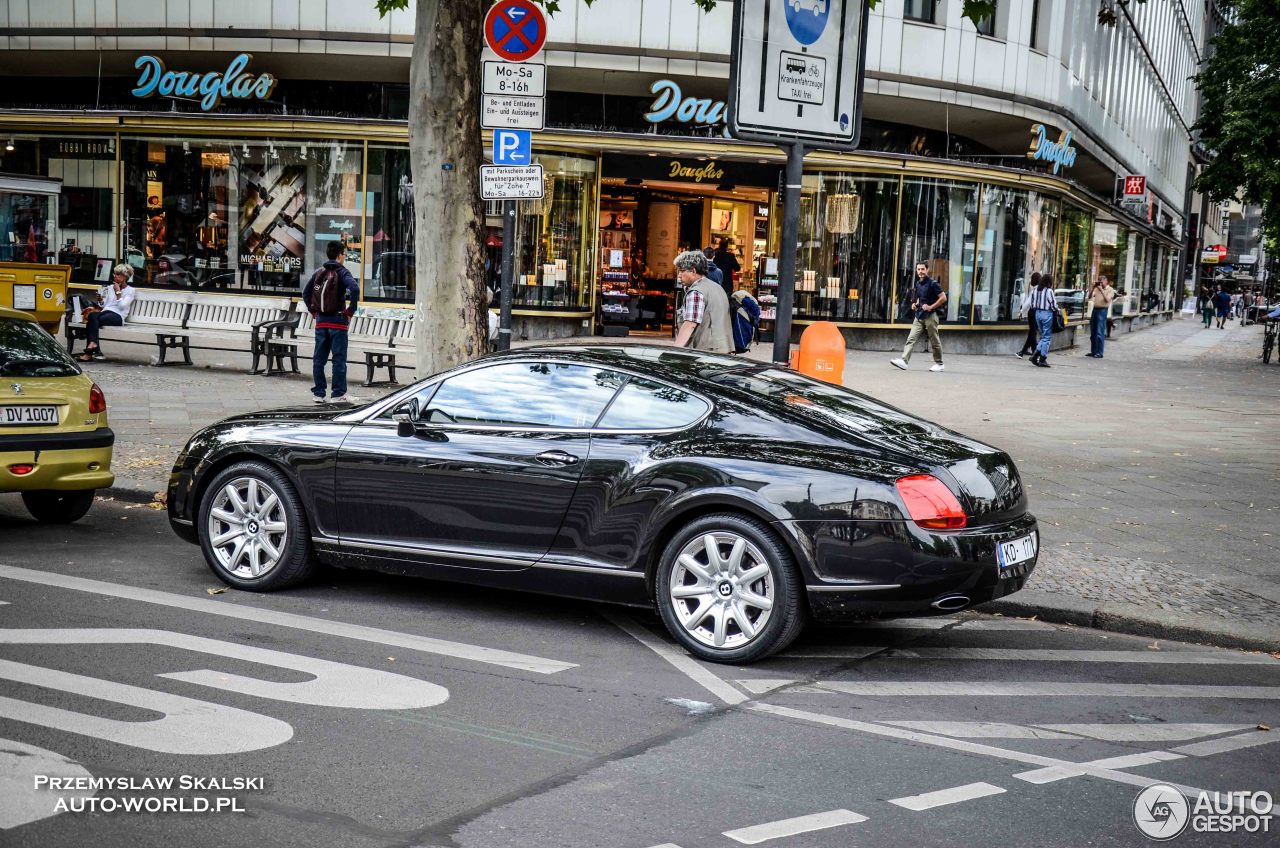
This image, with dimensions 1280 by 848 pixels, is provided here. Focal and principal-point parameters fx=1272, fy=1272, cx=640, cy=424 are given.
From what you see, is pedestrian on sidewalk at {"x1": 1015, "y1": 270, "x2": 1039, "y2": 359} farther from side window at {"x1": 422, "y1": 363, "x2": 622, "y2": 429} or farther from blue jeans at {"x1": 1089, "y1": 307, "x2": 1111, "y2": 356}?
side window at {"x1": 422, "y1": 363, "x2": 622, "y2": 429}

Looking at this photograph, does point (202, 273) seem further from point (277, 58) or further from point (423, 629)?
point (423, 629)

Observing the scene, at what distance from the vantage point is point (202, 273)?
25.8m

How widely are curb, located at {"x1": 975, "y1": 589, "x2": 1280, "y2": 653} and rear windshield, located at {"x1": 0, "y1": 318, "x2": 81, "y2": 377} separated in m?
6.05

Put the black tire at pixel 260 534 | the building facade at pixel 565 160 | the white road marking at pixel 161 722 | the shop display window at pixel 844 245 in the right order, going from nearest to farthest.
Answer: the white road marking at pixel 161 722, the black tire at pixel 260 534, the building facade at pixel 565 160, the shop display window at pixel 844 245

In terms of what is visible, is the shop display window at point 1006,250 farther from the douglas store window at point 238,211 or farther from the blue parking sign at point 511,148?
the blue parking sign at point 511,148

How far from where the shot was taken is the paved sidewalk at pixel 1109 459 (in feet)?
23.5

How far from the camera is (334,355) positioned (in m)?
15.0

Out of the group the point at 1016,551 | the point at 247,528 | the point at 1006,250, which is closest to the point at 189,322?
the point at 247,528

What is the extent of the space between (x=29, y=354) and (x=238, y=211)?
18132 millimetres

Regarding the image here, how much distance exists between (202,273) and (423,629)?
2141cm

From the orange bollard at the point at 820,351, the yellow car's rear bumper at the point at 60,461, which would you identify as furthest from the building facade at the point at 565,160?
the yellow car's rear bumper at the point at 60,461

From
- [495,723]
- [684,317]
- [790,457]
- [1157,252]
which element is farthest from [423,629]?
[1157,252]

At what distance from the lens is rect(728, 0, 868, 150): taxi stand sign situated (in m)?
7.92

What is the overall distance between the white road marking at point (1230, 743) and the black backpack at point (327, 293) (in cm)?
1173
